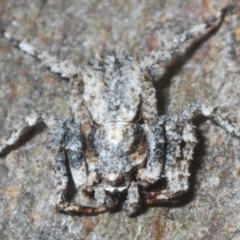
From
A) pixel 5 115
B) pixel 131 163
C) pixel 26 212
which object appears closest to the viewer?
pixel 131 163

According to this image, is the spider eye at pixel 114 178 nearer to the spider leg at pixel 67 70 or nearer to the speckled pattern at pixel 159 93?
the speckled pattern at pixel 159 93

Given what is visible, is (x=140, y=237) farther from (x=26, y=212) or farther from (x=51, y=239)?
(x=26, y=212)

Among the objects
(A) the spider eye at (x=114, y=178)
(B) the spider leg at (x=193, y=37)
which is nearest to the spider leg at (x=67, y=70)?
(A) the spider eye at (x=114, y=178)

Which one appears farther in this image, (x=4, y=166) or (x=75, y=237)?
(x=4, y=166)

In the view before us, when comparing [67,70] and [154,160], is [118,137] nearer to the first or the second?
[154,160]

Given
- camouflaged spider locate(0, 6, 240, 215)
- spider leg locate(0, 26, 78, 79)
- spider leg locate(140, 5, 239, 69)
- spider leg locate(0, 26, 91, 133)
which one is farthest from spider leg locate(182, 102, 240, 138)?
spider leg locate(0, 26, 78, 79)

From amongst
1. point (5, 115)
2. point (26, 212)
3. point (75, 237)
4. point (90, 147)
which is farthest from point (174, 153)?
point (5, 115)

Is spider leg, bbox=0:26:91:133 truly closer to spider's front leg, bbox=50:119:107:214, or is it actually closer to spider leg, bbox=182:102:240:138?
spider's front leg, bbox=50:119:107:214

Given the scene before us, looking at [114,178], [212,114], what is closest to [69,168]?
[114,178]
